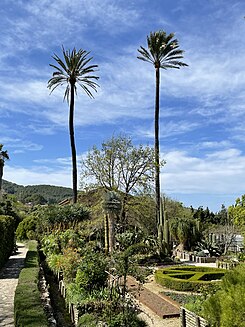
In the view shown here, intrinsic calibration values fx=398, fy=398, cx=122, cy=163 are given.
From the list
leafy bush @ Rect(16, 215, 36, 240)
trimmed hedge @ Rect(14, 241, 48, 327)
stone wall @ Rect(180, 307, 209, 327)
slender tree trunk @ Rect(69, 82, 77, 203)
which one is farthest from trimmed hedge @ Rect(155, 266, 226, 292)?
leafy bush @ Rect(16, 215, 36, 240)

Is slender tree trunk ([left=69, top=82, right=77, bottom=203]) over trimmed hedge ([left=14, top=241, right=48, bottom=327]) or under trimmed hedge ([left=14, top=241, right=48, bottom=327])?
over

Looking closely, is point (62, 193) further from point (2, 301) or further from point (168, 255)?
point (2, 301)

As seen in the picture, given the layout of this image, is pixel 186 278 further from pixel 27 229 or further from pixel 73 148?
pixel 27 229

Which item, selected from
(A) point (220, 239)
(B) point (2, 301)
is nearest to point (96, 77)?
(A) point (220, 239)

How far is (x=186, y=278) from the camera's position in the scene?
1543cm

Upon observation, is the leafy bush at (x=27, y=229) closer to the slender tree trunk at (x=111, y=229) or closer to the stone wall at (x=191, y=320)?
the slender tree trunk at (x=111, y=229)

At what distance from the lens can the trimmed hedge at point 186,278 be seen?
13594 millimetres

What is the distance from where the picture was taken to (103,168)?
88.9 feet

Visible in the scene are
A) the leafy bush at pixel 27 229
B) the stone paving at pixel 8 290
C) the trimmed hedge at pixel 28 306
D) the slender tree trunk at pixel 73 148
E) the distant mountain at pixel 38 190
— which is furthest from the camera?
the distant mountain at pixel 38 190

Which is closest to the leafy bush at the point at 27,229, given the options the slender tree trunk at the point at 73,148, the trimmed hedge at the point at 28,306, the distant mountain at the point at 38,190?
the slender tree trunk at the point at 73,148

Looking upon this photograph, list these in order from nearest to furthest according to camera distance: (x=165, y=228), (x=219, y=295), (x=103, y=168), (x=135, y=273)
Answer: (x=219, y=295) → (x=135, y=273) → (x=165, y=228) → (x=103, y=168)

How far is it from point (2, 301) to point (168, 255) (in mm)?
12985

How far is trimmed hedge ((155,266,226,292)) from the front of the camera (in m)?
13.6

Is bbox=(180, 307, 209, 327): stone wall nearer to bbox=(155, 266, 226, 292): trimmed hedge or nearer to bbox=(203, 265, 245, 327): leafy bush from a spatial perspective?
bbox=(203, 265, 245, 327): leafy bush
